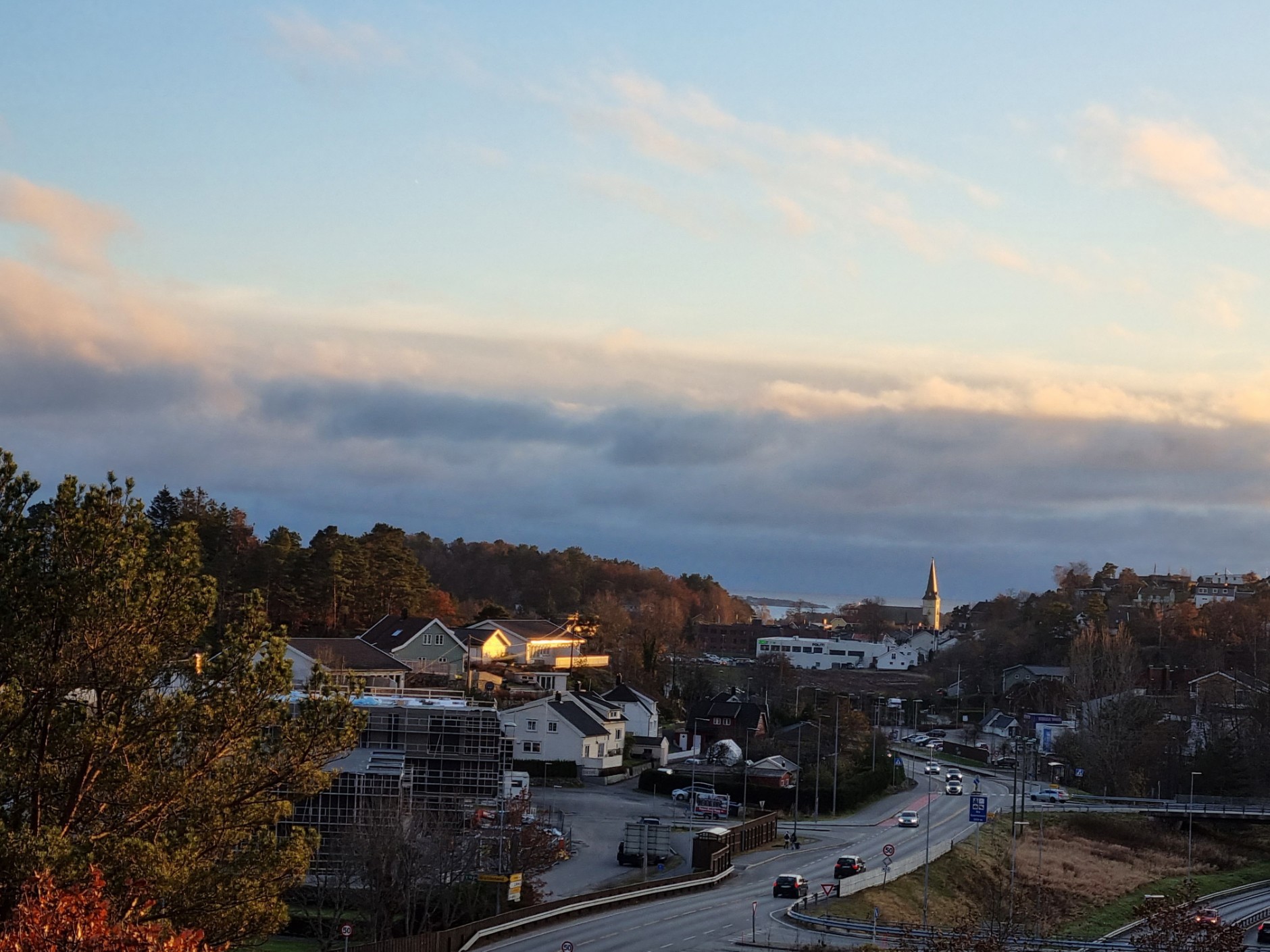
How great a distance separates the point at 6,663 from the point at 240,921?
16.6 ft

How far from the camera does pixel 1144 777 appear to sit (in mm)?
95750

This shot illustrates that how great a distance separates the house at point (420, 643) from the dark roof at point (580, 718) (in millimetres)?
14521

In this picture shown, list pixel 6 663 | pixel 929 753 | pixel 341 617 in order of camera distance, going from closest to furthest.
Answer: pixel 6 663
pixel 341 617
pixel 929 753

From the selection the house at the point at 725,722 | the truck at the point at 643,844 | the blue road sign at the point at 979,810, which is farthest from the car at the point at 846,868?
the house at the point at 725,722

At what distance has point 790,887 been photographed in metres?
50.1

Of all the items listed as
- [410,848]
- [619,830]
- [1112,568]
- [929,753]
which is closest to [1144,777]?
[929,753]

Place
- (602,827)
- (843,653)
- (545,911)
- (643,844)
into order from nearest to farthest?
1. (545,911)
2. (643,844)
3. (602,827)
4. (843,653)

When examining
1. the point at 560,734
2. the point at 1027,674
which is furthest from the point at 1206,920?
the point at 1027,674

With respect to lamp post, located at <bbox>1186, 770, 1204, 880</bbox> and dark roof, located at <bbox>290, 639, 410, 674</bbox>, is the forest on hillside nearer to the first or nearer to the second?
dark roof, located at <bbox>290, 639, 410, 674</bbox>

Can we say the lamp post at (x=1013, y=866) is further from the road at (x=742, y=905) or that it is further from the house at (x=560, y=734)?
the house at (x=560, y=734)

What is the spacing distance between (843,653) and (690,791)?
111344 millimetres

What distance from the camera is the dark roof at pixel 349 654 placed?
3285 inches

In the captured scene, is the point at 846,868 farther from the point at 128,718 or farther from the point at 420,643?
the point at 420,643

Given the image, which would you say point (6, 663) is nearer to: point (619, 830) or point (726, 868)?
point (726, 868)
